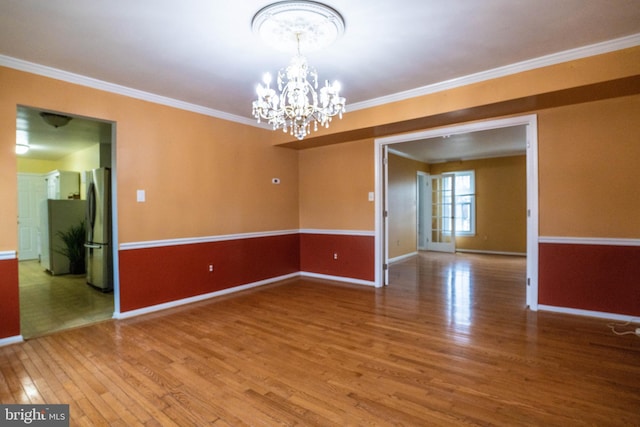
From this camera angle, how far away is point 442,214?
352 inches

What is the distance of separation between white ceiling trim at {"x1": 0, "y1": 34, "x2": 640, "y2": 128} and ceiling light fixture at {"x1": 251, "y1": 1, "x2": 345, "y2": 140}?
1.55 m

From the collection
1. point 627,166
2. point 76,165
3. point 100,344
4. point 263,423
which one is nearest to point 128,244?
point 100,344

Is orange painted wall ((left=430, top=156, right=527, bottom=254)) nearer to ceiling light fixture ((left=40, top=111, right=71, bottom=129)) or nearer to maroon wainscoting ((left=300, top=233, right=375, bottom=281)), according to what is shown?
maroon wainscoting ((left=300, top=233, right=375, bottom=281))

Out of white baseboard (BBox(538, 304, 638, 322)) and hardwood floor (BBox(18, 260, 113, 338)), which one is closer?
white baseboard (BBox(538, 304, 638, 322))

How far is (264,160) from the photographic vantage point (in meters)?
5.14

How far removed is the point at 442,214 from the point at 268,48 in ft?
24.4

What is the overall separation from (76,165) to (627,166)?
908 centimetres

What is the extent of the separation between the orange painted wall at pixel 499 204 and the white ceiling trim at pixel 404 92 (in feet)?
18.4

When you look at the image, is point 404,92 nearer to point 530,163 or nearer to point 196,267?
point 530,163

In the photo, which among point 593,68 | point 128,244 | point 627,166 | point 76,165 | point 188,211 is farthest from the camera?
point 76,165

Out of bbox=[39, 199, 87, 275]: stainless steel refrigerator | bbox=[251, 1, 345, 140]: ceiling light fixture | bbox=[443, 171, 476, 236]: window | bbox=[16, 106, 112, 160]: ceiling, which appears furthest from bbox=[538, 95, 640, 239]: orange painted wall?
bbox=[39, 199, 87, 275]: stainless steel refrigerator

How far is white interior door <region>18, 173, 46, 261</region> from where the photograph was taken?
7.54 metres

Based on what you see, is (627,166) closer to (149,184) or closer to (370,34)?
(370,34)

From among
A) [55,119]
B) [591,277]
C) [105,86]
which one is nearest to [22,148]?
[55,119]
